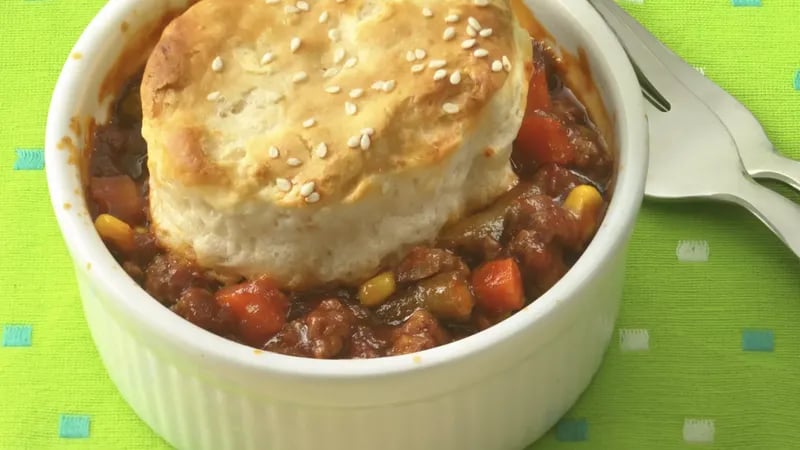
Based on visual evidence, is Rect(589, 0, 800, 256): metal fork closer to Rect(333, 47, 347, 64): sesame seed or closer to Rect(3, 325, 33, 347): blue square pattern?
Rect(333, 47, 347, 64): sesame seed

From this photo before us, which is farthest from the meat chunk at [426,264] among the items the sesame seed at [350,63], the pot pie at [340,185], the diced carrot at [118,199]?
the diced carrot at [118,199]

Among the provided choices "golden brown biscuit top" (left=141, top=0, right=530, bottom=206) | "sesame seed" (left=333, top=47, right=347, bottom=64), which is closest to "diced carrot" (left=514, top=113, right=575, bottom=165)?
"golden brown biscuit top" (left=141, top=0, right=530, bottom=206)

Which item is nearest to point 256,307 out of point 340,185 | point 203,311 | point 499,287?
point 203,311

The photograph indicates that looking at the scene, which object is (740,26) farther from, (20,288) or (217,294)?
(20,288)

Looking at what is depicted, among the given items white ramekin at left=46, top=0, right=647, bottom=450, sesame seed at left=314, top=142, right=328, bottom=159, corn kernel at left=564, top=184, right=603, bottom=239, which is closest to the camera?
white ramekin at left=46, top=0, right=647, bottom=450

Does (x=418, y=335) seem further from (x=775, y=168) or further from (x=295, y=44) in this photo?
(x=775, y=168)

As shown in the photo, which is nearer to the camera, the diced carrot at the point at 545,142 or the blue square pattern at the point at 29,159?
the diced carrot at the point at 545,142

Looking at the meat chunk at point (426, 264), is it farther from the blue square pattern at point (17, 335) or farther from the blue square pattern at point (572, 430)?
the blue square pattern at point (17, 335)
